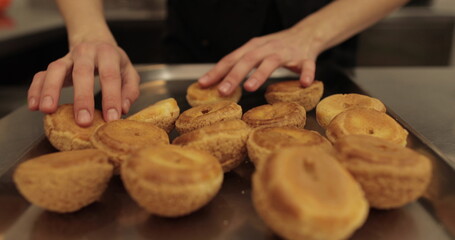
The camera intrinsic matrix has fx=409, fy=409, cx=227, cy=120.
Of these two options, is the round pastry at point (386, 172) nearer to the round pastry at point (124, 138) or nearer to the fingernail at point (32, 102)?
the round pastry at point (124, 138)

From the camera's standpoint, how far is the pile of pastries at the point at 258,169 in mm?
589

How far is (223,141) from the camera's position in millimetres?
846

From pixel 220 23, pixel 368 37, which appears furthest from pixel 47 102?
pixel 368 37

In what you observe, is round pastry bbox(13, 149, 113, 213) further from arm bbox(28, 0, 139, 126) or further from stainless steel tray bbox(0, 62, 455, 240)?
arm bbox(28, 0, 139, 126)

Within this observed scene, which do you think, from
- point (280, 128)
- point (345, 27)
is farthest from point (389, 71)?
point (280, 128)

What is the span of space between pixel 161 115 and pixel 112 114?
0.12 meters

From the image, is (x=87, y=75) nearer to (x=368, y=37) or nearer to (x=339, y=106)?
(x=339, y=106)

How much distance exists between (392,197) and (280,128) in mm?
268

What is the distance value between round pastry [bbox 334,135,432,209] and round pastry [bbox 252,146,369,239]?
6 centimetres

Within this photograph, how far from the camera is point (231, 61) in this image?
1.38 metres

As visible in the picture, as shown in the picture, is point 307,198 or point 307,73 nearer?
point 307,198

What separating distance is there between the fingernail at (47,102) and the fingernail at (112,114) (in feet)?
0.47

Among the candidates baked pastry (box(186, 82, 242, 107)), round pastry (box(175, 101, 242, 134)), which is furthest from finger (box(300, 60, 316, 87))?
round pastry (box(175, 101, 242, 134))

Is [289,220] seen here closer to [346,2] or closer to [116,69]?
[116,69]
